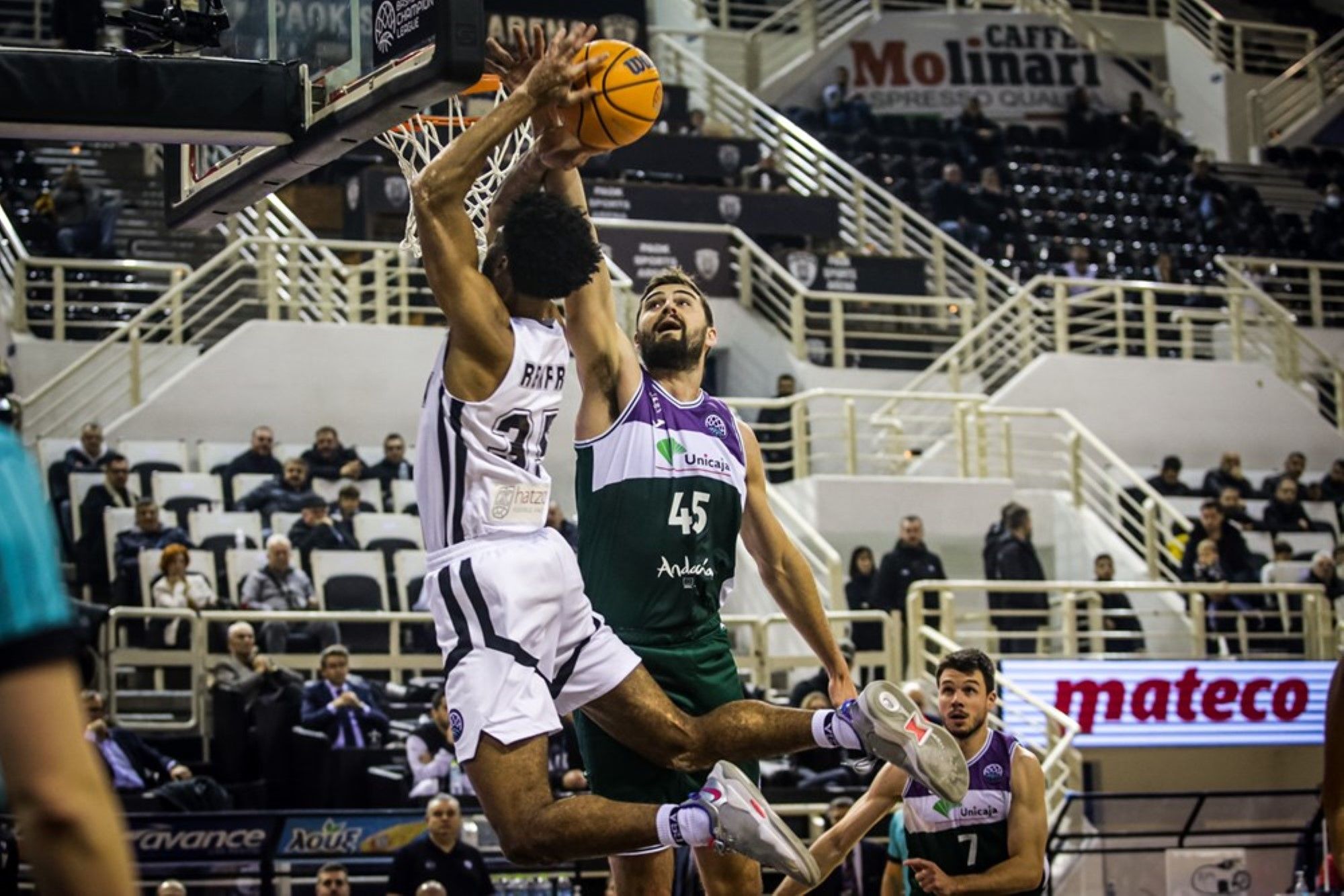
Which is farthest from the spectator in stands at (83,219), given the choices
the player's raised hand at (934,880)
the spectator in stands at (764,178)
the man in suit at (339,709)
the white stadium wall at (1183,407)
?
the player's raised hand at (934,880)

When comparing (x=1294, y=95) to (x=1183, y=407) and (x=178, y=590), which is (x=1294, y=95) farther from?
(x=178, y=590)

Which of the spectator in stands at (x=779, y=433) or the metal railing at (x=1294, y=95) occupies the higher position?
the metal railing at (x=1294, y=95)

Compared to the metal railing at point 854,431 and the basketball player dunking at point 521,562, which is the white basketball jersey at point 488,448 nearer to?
the basketball player dunking at point 521,562

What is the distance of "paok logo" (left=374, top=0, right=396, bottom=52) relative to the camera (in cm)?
637

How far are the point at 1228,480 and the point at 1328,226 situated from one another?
312 inches

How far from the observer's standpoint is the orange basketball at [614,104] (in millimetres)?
5758

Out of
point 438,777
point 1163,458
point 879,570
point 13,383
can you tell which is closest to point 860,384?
point 1163,458

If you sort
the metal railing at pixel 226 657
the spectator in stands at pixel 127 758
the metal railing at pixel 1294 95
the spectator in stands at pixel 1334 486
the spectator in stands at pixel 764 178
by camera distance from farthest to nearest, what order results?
the metal railing at pixel 1294 95 → the spectator in stands at pixel 764 178 → the spectator in stands at pixel 1334 486 → the metal railing at pixel 226 657 → the spectator in stands at pixel 127 758

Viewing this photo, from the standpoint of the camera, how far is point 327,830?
10609 mm

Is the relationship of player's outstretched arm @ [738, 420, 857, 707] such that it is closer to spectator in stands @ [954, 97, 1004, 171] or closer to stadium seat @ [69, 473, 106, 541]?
stadium seat @ [69, 473, 106, 541]

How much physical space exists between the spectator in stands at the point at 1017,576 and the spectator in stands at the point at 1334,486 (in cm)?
384

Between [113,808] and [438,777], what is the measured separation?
31.2ft

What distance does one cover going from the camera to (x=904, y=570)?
52.1 ft

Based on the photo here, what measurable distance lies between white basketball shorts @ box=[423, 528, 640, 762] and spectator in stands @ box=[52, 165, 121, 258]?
47.0 feet
